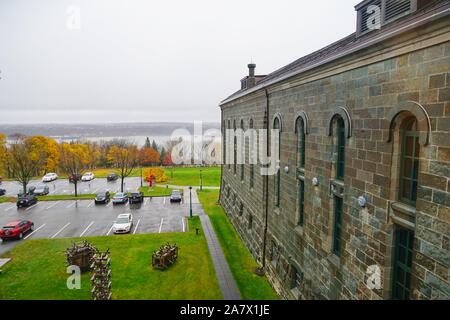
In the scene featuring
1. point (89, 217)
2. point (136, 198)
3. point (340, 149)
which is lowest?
point (89, 217)

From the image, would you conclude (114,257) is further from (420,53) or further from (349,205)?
(420,53)

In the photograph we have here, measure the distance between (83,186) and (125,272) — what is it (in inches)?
1342

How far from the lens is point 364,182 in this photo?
8.49 metres

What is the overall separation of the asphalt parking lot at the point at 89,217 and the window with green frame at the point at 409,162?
20.2 m

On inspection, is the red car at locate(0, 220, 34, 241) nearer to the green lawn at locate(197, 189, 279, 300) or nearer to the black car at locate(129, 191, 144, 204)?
the black car at locate(129, 191, 144, 204)

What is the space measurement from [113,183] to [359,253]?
47.0 meters

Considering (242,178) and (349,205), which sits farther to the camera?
(242,178)

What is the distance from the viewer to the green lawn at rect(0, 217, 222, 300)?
15172mm

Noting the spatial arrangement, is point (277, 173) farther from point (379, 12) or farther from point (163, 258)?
point (379, 12)

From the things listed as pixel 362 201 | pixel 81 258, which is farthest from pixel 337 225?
pixel 81 258

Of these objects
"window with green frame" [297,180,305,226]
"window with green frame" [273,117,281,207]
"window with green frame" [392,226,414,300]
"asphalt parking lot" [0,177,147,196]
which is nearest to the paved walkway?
"window with green frame" [273,117,281,207]

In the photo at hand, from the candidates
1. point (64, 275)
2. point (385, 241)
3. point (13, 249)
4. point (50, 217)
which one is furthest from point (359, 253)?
point (50, 217)

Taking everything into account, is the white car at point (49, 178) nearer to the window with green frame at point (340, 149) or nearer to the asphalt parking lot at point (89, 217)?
the asphalt parking lot at point (89, 217)

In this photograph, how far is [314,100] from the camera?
11.3m
